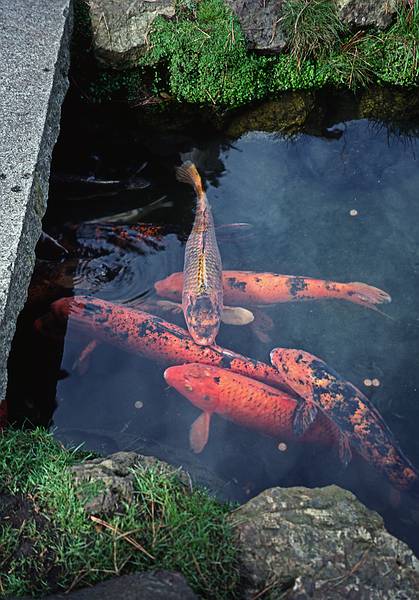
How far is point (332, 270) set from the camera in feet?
18.8

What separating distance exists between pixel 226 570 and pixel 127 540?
0.55 metres

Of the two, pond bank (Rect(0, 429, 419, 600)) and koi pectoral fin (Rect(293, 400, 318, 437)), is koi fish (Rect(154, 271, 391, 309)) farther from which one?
pond bank (Rect(0, 429, 419, 600))

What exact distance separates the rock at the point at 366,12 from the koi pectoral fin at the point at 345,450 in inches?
193

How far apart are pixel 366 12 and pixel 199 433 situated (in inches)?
209

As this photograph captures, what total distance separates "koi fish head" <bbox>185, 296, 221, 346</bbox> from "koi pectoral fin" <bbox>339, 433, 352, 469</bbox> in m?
1.32

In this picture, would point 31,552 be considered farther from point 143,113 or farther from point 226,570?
point 143,113

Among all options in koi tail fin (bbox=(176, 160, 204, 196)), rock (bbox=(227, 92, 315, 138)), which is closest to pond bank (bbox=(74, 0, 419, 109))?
rock (bbox=(227, 92, 315, 138))

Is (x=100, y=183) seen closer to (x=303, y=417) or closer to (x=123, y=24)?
(x=123, y=24)

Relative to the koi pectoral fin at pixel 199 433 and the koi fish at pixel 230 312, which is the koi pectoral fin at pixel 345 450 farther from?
the koi fish at pixel 230 312

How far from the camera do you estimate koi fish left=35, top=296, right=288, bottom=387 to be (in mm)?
5031

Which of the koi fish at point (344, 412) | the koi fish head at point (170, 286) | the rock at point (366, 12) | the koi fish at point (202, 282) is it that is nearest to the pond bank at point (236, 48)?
the rock at point (366, 12)

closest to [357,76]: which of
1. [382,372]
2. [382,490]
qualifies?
[382,372]

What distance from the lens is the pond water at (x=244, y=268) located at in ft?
15.2

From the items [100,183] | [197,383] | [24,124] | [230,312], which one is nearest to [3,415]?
[197,383]
